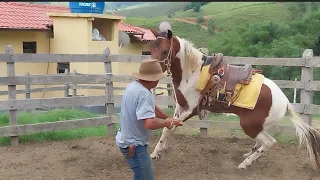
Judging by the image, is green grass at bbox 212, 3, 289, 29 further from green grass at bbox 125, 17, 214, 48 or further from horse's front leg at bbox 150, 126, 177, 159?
horse's front leg at bbox 150, 126, 177, 159

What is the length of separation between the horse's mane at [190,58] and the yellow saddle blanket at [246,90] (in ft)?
0.48

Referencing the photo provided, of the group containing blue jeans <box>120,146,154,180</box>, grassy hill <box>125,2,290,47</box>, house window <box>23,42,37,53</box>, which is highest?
grassy hill <box>125,2,290,47</box>

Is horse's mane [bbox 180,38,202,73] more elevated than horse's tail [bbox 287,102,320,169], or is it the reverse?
horse's mane [bbox 180,38,202,73]

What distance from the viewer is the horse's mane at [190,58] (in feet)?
18.1

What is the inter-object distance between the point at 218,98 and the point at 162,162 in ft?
3.79

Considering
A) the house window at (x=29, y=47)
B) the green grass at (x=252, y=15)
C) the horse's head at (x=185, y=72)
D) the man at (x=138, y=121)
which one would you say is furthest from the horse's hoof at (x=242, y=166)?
the green grass at (x=252, y=15)

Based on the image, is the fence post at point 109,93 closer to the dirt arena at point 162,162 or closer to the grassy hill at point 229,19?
the dirt arena at point 162,162

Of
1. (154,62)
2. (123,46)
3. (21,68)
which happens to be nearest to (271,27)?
(123,46)

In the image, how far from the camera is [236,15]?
45.6 m

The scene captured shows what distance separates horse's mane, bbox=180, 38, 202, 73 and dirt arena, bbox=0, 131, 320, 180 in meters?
1.29

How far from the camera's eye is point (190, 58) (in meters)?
5.55

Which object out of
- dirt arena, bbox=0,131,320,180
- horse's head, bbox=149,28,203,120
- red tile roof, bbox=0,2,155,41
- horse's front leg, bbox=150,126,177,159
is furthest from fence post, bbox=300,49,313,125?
A: red tile roof, bbox=0,2,155,41

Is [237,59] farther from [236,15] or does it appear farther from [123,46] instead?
[236,15]

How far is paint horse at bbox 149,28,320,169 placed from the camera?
540cm
